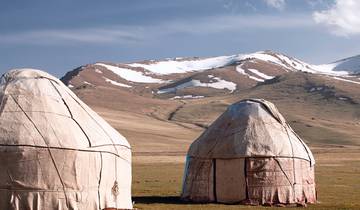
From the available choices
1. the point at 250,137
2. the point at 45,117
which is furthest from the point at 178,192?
the point at 45,117

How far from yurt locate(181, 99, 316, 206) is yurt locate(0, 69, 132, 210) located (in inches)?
198

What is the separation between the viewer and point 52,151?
1477 centimetres

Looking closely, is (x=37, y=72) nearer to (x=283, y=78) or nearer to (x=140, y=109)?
(x=140, y=109)

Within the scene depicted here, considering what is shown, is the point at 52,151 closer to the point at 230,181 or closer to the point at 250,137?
the point at 230,181

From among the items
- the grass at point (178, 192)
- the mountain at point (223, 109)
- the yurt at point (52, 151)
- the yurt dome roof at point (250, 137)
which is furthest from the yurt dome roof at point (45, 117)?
the mountain at point (223, 109)

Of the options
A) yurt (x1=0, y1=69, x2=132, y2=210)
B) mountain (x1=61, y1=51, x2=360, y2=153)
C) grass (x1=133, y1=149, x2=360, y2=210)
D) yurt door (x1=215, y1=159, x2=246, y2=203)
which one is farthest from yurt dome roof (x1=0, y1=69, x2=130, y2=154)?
mountain (x1=61, y1=51, x2=360, y2=153)

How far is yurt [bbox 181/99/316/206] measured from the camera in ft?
67.2

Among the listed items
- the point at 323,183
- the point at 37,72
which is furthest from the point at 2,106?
the point at 323,183

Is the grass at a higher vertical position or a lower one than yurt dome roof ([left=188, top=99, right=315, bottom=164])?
lower

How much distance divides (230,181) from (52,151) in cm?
746

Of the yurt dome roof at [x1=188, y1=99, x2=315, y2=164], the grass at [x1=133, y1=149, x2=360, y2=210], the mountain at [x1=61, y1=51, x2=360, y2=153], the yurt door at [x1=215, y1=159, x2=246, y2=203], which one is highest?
the mountain at [x1=61, y1=51, x2=360, y2=153]

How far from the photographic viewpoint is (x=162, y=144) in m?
81.4

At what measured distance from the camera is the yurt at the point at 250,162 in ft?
67.2

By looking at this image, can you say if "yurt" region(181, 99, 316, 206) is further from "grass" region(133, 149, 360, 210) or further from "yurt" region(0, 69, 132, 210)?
"yurt" region(0, 69, 132, 210)
